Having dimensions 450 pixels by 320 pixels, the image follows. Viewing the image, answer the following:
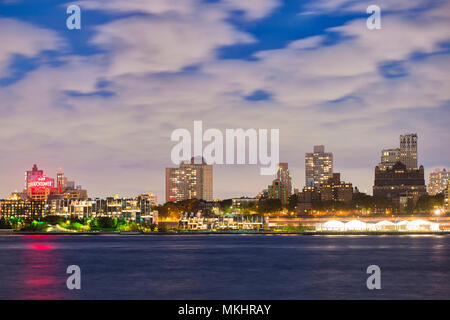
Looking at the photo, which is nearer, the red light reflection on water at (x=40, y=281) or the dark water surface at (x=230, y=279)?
the red light reflection on water at (x=40, y=281)

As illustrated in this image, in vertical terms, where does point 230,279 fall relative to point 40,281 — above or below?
below

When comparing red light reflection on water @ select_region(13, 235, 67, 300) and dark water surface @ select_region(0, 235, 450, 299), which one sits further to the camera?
dark water surface @ select_region(0, 235, 450, 299)

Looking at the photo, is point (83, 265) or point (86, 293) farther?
point (83, 265)

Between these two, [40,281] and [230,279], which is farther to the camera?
[230,279]
